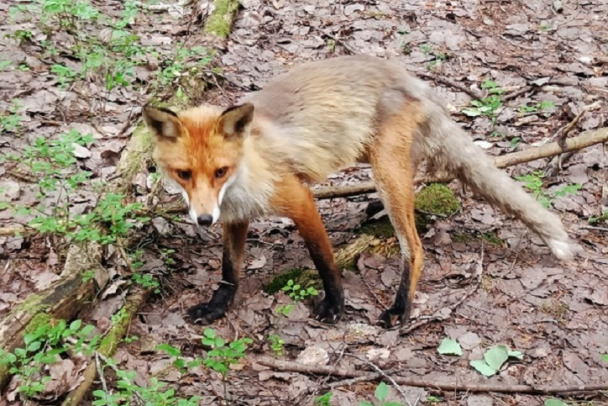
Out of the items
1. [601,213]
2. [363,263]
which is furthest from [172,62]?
[601,213]

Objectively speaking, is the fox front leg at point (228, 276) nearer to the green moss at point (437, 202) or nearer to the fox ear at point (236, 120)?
the fox ear at point (236, 120)

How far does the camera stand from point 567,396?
13.3ft

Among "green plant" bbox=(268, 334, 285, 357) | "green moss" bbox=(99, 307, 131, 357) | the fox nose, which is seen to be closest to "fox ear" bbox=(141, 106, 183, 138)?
the fox nose

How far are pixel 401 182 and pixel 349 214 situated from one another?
114cm

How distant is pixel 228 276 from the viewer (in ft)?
16.8

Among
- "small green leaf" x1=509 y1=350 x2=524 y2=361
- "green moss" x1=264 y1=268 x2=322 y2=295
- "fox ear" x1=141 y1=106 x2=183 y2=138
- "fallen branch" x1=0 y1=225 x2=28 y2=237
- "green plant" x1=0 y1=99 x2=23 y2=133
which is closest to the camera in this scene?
"fox ear" x1=141 y1=106 x2=183 y2=138

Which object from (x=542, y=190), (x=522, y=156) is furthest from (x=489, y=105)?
(x=542, y=190)

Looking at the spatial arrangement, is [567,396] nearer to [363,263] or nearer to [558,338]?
[558,338]

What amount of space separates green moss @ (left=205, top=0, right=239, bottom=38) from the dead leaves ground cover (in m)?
0.19

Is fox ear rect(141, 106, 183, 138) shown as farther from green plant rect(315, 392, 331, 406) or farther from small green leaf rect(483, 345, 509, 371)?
small green leaf rect(483, 345, 509, 371)

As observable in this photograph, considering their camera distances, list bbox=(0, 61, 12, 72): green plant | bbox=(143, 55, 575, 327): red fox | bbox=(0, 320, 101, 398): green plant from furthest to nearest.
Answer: bbox=(0, 61, 12, 72): green plant, bbox=(143, 55, 575, 327): red fox, bbox=(0, 320, 101, 398): green plant

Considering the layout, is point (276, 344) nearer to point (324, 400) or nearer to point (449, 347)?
point (324, 400)

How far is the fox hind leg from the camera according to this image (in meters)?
5.04

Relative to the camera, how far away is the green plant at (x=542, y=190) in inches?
212
